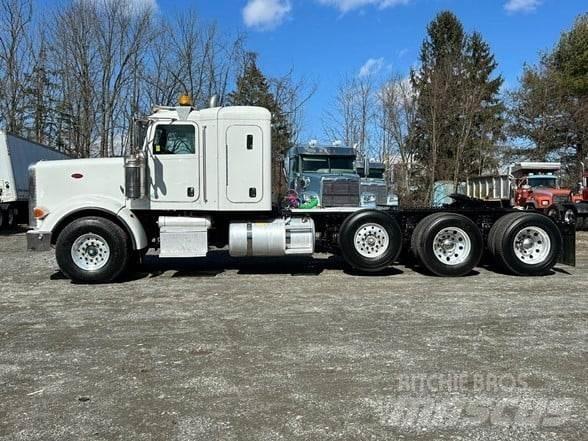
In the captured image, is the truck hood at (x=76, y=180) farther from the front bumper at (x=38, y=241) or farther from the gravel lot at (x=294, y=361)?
the gravel lot at (x=294, y=361)

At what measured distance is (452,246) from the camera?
10.5 meters

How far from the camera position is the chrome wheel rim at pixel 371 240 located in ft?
34.0

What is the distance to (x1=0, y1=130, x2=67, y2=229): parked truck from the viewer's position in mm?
20250

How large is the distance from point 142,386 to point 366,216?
6.31 meters

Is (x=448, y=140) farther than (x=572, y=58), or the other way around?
(x=572, y=58)

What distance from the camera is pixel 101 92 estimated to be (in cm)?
3238

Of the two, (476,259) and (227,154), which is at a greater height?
(227,154)

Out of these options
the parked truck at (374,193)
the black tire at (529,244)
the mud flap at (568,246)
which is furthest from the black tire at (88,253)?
the mud flap at (568,246)

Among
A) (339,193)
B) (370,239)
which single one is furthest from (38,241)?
(370,239)

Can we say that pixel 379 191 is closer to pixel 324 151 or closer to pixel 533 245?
pixel 324 151

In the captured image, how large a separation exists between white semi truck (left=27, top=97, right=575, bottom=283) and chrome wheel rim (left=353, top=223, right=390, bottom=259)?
0.7 inches

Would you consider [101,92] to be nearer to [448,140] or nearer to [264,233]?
[448,140]

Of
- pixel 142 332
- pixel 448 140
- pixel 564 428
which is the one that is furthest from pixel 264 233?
pixel 448 140

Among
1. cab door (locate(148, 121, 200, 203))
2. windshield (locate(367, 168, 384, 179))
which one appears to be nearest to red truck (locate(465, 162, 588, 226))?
windshield (locate(367, 168, 384, 179))
